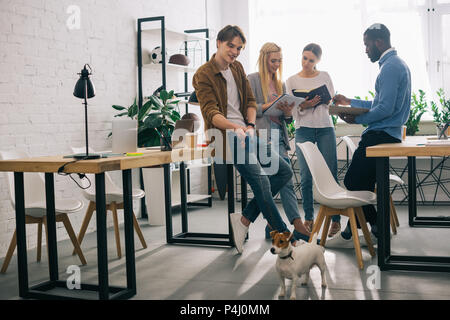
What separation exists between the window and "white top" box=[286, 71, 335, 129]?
254 centimetres

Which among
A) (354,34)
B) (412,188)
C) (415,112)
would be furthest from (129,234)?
(354,34)

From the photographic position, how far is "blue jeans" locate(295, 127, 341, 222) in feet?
12.9

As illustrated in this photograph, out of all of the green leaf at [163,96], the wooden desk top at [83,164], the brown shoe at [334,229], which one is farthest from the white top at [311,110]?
the wooden desk top at [83,164]

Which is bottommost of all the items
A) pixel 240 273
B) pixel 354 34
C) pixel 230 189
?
pixel 240 273

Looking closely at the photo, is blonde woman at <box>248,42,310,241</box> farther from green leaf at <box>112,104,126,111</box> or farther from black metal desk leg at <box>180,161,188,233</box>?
green leaf at <box>112,104,126,111</box>

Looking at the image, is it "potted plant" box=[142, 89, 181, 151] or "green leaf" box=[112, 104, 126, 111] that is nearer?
"potted plant" box=[142, 89, 181, 151]

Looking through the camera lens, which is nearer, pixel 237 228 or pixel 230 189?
pixel 237 228

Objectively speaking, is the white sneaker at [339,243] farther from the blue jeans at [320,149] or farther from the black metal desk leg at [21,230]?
the black metal desk leg at [21,230]

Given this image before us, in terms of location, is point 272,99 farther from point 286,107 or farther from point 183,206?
point 183,206

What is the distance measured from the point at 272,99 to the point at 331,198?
0.97 meters

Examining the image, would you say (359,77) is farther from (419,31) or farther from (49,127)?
(49,127)

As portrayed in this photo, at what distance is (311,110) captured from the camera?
394 cm

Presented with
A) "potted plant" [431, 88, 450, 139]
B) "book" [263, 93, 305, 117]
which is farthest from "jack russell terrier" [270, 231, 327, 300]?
"potted plant" [431, 88, 450, 139]

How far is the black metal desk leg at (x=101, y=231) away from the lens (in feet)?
A: 8.18
